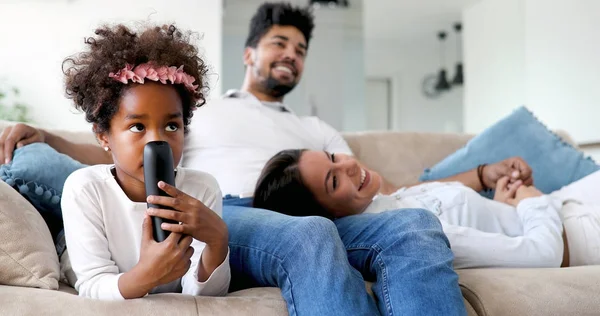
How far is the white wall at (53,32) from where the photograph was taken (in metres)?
5.09

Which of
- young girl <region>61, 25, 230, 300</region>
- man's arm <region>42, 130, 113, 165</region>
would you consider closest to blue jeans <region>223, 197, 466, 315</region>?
young girl <region>61, 25, 230, 300</region>

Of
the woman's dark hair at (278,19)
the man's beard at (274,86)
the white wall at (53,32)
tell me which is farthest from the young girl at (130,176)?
the white wall at (53,32)

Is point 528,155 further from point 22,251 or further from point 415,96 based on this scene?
point 415,96

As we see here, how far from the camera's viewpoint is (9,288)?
3.97 feet

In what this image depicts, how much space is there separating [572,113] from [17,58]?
4320 millimetres

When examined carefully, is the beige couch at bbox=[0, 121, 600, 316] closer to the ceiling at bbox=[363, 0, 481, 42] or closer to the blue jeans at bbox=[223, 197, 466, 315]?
the blue jeans at bbox=[223, 197, 466, 315]

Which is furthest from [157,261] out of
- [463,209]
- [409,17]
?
[409,17]

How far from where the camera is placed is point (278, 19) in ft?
8.48

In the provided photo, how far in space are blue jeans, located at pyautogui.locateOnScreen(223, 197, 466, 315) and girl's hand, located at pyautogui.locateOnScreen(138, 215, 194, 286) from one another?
25 cm

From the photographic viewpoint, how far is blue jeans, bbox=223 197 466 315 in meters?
1.21

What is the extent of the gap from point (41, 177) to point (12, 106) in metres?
3.91

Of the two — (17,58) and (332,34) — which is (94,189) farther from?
(332,34)

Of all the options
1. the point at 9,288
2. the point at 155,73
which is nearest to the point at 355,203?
the point at 155,73

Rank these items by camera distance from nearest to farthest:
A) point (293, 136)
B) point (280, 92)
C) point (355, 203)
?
point (355, 203) < point (293, 136) < point (280, 92)
